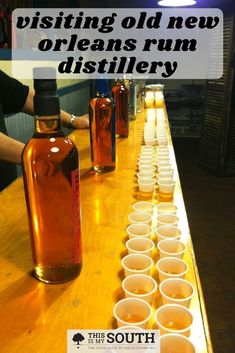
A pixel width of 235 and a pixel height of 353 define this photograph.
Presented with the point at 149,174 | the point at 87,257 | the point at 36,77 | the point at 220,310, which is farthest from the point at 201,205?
the point at 36,77

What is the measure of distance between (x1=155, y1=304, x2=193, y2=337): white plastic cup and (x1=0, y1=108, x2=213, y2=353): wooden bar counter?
0.07ft

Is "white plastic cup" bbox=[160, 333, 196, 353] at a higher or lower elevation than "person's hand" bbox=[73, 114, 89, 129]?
higher

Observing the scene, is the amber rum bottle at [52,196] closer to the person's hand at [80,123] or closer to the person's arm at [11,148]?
the person's arm at [11,148]

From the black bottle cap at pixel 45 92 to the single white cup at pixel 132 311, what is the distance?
38cm

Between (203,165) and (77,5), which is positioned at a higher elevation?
(77,5)

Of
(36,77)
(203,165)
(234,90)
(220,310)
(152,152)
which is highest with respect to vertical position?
(36,77)

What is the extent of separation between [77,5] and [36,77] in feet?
18.6

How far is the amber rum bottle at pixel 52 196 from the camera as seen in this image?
2.25ft

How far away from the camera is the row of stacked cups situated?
0.58 m

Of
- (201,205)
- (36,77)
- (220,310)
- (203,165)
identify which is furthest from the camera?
(203,165)

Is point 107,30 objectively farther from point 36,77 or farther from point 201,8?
point 36,77

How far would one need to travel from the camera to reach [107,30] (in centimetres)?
659

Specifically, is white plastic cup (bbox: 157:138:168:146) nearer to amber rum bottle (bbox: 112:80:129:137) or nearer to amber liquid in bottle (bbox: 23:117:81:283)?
amber rum bottle (bbox: 112:80:129:137)

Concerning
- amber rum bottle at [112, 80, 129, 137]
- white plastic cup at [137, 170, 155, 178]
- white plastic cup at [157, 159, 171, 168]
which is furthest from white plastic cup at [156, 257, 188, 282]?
amber rum bottle at [112, 80, 129, 137]
